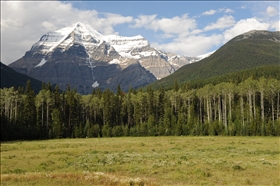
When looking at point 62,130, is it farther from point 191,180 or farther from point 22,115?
point 191,180

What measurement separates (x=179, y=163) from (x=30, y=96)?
86.5m

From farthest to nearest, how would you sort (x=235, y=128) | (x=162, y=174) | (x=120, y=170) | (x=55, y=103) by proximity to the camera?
1. (x=55, y=103)
2. (x=235, y=128)
3. (x=120, y=170)
4. (x=162, y=174)

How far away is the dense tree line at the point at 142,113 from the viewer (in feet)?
303

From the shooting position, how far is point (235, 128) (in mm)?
89750

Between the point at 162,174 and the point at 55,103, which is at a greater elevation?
the point at 55,103

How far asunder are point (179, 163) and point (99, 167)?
992 centimetres

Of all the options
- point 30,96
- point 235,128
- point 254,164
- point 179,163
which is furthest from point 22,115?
point 254,164

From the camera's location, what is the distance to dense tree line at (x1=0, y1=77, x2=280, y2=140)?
3632 inches

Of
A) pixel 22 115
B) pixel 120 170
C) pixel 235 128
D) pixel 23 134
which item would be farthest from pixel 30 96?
pixel 120 170

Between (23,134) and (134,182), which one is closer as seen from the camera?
(134,182)

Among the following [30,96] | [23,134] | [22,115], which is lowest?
[23,134]

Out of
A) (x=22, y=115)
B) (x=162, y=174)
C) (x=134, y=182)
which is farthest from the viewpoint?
(x=22, y=115)

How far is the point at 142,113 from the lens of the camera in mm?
124812

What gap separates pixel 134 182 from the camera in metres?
20.9
